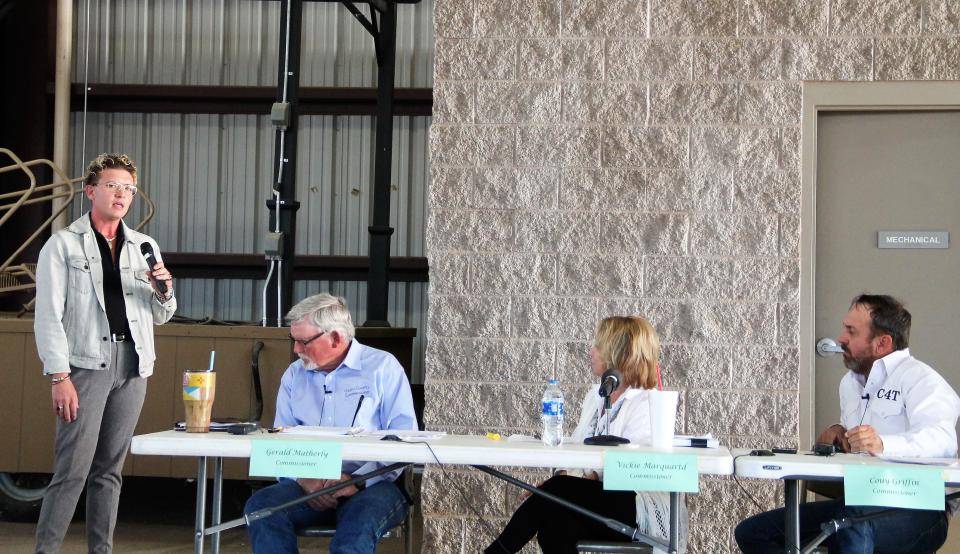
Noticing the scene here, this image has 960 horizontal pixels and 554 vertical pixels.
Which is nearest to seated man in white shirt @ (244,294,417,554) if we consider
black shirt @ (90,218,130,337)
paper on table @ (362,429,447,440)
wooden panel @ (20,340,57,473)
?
paper on table @ (362,429,447,440)

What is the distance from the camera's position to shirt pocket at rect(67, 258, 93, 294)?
4320 millimetres

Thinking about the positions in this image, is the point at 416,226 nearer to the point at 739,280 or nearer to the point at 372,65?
the point at 372,65

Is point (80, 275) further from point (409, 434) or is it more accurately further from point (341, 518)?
point (409, 434)

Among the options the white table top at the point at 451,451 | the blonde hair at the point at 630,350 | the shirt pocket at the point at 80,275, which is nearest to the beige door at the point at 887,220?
the blonde hair at the point at 630,350

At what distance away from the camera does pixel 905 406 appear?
12.2 feet

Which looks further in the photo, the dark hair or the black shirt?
the black shirt

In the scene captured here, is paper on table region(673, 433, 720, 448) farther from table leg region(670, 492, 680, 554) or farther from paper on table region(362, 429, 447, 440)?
paper on table region(362, 429, 447, 440)

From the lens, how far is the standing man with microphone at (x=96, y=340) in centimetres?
420

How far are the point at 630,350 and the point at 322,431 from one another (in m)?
1.18

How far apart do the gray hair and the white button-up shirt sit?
193 cm

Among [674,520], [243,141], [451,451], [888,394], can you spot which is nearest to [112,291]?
[451,451]

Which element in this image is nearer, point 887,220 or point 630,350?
point 630,350

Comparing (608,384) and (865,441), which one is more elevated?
(608,384)

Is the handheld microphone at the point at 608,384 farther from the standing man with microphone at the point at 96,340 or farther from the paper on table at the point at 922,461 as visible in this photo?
the standing man with microphone at the point at 96,340
